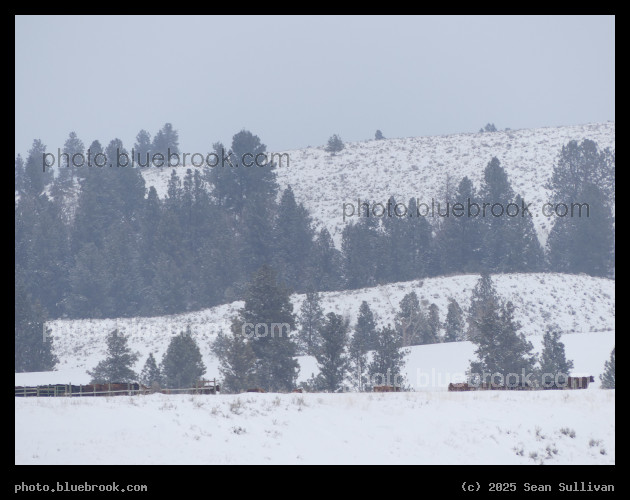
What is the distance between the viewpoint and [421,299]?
10088 centimetres

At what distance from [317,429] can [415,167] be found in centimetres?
11386

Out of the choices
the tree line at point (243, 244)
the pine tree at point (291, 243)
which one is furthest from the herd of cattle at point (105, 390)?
the pine tree at point (291, 243)

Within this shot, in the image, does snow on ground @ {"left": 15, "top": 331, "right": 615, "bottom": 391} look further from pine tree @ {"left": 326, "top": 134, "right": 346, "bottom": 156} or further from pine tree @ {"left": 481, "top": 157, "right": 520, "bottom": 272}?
pine tree @ {"left": 326, "top": 134, "right": 346, "bottom": 156}

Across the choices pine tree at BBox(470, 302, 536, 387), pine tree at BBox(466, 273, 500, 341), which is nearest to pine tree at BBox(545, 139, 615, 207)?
pine tree at BBox(466, 273, 500, 341)

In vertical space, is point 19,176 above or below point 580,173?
above

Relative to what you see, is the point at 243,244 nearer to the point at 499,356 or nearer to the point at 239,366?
the point at 239,366

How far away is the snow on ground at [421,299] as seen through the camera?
94.0m

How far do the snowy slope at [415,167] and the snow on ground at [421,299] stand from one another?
19624 millimetres

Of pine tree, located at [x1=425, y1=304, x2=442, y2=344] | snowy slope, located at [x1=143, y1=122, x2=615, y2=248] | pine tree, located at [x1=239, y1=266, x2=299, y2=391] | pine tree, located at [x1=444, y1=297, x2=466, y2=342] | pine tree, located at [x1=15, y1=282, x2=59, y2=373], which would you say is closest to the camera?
pine tree, located at [x1=239, y1=266, x2=299, y2=391]

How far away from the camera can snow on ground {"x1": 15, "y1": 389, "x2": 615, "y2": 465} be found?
29.8 metres

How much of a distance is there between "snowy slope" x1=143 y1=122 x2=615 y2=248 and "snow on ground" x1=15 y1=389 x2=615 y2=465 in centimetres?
8653

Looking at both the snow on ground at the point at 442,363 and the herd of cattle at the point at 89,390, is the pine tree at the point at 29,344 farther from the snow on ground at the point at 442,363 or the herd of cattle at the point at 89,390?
the herd of cattle at the point at 89,390

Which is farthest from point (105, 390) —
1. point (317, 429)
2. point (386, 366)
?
point (386, 366)

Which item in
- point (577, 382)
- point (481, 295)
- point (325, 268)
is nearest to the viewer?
point (577, 382)
